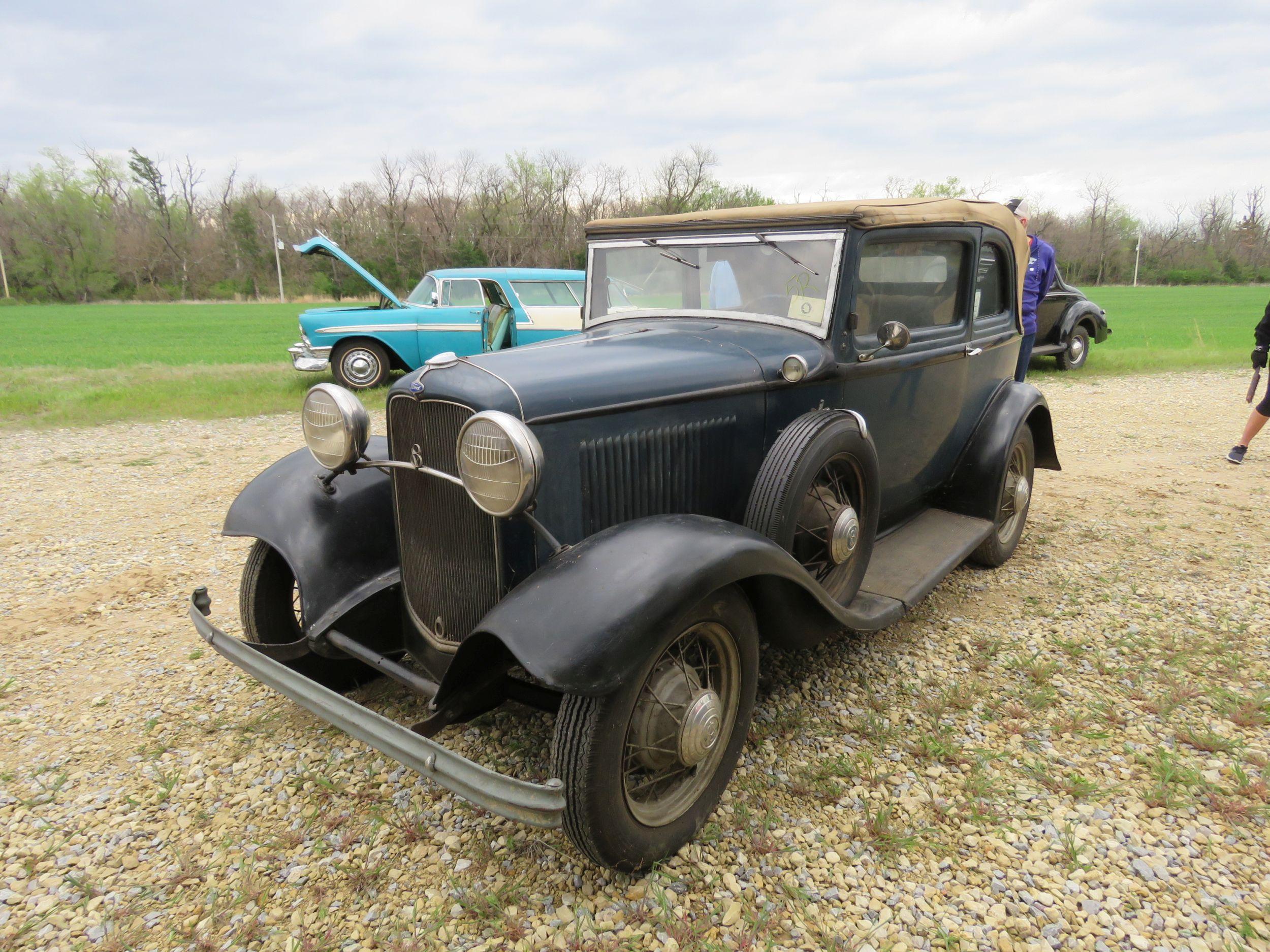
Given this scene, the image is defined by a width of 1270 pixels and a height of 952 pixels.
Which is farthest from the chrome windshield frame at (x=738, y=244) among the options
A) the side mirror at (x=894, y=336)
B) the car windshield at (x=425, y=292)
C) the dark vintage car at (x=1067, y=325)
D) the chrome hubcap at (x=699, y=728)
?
the dark vintage car at (x=1067, y=325)

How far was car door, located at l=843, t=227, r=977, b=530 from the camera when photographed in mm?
3238

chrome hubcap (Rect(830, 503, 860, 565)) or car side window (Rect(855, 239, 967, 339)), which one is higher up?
car side window (Rect(855, 239, 967, 339))

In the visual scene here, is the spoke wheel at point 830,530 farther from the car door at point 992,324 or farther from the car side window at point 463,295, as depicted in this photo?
the car side window at point 463,295

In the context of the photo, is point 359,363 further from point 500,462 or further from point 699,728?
point 699,728

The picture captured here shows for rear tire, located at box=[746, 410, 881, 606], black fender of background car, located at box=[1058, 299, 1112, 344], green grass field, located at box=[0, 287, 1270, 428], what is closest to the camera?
rear tire, located at box=[746, 410, 881, 606]

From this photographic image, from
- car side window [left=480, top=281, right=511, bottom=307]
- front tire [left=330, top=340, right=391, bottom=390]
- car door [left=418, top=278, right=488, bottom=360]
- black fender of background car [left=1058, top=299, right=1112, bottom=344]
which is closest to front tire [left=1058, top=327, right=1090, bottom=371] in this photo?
black fender of background car [left=1058, top=299, right=1112, bottom=344]

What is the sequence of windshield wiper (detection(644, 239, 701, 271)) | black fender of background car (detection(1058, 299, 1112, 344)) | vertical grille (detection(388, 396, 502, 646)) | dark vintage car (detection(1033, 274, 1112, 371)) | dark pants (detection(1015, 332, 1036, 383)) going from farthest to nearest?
black fender of background car (detection(1058, 299, 1112, 344)) → dark vintage car (detection(1033, 274, 1112, 371)) → dark pants (detection(1015, 332, 1036, 383)) → windshield wiper (detection(644, 239, 701, 271)) → vertical grille (detection(388, 396, 502, 646))

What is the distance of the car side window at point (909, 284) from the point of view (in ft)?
10.6

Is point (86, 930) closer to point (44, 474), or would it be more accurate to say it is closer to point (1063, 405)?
point (44, 474)

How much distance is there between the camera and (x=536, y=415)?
7.48ft

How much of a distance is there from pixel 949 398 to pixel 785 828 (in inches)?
96.4

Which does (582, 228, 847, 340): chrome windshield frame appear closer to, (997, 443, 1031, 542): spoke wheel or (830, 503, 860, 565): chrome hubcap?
(830, 503, 860, 565): chrome hubcap

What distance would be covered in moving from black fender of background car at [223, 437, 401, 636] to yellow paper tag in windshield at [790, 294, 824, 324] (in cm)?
178

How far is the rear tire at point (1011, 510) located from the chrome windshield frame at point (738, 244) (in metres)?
1.72
